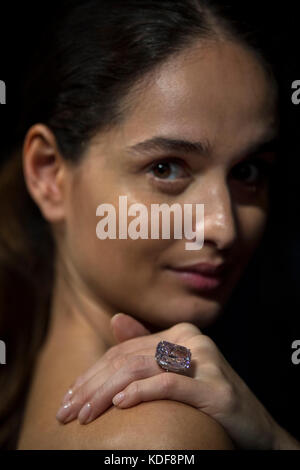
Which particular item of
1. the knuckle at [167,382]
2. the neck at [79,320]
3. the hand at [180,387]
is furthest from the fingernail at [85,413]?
the neck at [79,320]

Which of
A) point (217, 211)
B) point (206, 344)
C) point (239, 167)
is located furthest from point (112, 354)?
point (239, 167)

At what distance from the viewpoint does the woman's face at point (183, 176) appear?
0.99m

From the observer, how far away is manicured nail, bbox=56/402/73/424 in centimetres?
88

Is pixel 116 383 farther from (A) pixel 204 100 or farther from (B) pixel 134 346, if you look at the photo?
(A) pixel 204 100

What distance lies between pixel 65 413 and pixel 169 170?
1.42ft

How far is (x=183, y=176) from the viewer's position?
1015mm

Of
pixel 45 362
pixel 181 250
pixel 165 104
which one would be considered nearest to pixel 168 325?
pixel 181 250

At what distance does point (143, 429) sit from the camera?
0.78 metres

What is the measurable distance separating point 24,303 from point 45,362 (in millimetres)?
171

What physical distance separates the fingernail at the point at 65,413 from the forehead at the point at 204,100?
0.45 metres

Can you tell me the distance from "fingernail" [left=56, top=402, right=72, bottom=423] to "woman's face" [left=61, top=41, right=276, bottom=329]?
26 cm

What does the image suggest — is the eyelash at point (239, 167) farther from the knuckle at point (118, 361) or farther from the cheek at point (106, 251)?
the knuckle at point (118, 361)

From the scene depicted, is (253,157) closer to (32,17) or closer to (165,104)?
(165,104)
